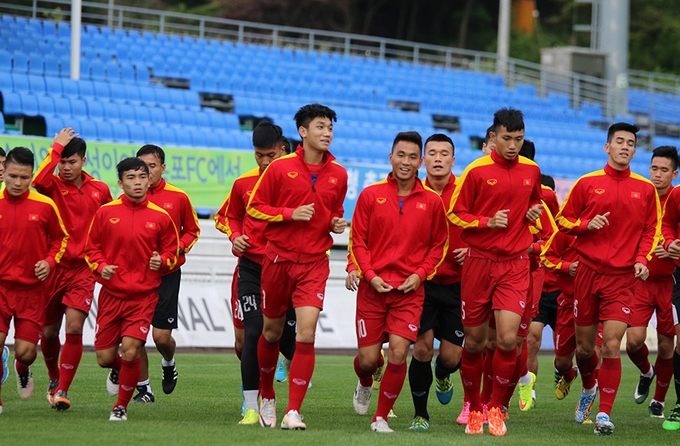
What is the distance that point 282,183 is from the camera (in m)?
8.07

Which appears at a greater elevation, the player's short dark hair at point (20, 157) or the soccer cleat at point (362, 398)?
the player's short dark hair at point (20, 157)

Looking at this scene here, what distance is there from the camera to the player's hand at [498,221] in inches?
312

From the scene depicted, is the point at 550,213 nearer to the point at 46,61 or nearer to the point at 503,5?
the point at 46,61

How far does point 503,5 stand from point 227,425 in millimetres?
26242

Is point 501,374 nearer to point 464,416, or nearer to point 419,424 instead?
point 419,424

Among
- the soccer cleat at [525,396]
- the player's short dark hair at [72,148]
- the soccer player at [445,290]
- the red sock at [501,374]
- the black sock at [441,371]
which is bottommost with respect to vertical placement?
the soccer cleat at [525,396]

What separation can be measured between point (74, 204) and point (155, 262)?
1.30 metres

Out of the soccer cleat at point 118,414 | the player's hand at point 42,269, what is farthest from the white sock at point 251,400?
the player's hand at point 42,269

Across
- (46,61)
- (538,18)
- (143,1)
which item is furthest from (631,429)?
(538,18)

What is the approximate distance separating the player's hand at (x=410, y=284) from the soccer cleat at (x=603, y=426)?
6.21ft

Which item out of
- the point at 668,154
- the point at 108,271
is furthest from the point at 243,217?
the point at 668,154

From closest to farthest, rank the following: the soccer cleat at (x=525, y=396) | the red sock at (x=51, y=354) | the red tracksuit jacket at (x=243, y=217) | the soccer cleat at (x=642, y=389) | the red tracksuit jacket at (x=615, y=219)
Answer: the red tracksuit jacket at (x=615, y=219) < the red tracksuit jacket at (x=243, y=217) < the red sock at (x=51, y=354) < the soccer cleat at (x=525, y=396) < the soccer cleat at (x=642, y=389)

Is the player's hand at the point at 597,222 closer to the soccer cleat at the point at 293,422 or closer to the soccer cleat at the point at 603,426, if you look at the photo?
the soccer cleat at the point at 603,426

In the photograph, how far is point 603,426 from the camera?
27.2 ft
